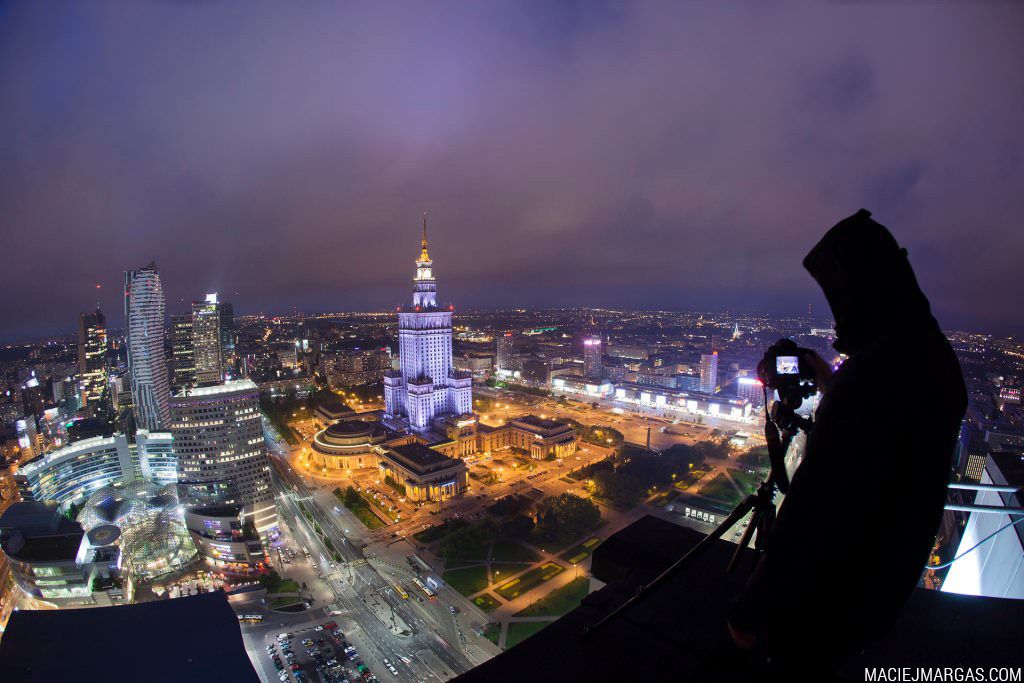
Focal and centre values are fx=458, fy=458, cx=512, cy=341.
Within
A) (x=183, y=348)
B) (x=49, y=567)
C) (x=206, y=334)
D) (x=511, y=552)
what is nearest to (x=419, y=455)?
(x=511, y=552)

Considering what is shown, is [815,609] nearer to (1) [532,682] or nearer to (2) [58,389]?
(1) [532,682]

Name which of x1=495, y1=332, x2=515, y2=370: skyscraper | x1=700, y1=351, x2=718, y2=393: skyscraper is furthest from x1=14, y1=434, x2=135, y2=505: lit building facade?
x1=700, y1=351, x2=718, y2=393: skyscraper

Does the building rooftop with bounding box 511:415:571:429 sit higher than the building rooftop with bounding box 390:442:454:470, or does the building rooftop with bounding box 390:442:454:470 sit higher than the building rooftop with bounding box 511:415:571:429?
the building rooftop with bounding box 511:415:571:429

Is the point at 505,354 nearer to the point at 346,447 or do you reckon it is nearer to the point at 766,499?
the point at 346,447

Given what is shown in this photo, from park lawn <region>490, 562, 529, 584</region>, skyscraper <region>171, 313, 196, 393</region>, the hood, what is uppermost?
the hood

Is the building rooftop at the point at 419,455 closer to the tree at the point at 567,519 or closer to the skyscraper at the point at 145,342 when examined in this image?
the tree at the point at 567,519

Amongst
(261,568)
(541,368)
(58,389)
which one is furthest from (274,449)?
(541,368)

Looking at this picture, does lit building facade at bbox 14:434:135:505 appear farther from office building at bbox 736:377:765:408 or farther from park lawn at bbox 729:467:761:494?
office building at bbox 736:377:765:408
